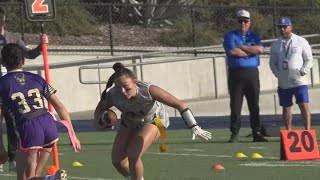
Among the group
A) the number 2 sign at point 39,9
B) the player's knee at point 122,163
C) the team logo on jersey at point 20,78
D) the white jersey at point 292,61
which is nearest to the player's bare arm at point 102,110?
the player's knee at point 122,163

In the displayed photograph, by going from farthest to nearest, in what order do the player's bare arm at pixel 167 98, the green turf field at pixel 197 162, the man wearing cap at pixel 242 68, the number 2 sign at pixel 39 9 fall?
the man wearing cap at pixel 242 68 < the number 2 sign at pixel 39 9 < the green turf field at pixel 197 162 < the player's bare arm at pixel 167 98

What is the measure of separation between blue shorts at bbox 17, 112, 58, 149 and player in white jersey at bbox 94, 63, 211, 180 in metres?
0.88

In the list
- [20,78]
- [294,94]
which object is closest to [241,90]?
[294,94]

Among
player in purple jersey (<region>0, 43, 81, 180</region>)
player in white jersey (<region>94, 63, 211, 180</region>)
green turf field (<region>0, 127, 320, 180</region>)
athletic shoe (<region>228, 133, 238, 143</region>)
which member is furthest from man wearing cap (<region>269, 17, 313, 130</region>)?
player in purple jersey (<region>0, 43, 81, 180</region>)

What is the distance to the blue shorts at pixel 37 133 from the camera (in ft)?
34.7

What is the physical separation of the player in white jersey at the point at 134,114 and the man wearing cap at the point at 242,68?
5482mm

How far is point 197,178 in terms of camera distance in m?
12.7

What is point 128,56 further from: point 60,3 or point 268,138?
point 268,138

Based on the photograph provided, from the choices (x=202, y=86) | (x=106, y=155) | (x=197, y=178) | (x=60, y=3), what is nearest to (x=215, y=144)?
(x=106, y=155)

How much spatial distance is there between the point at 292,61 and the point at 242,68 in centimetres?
74

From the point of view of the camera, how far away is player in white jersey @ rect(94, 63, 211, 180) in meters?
11.4

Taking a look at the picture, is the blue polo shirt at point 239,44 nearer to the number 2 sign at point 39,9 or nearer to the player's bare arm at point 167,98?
the number 2 sign at point 39,9

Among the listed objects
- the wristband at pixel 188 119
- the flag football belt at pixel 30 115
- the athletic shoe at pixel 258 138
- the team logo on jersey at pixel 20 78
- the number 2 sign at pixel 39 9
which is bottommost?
the athletic shoe at pixel 258 138

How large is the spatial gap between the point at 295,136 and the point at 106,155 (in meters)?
2.66
